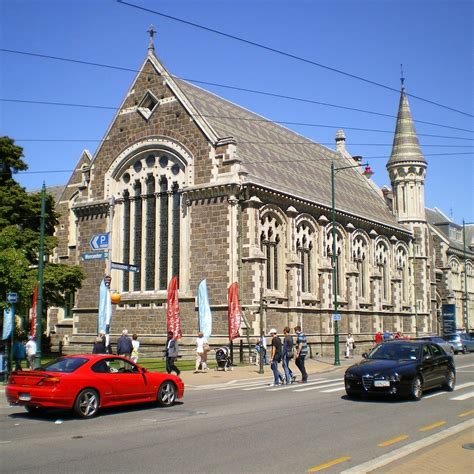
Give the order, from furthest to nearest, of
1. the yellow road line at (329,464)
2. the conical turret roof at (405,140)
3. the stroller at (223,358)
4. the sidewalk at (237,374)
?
the conical turret roof at (405,140) < the stroller at (223,358) < the sidewalk at (237,374) < the yellow road line at (329,464)

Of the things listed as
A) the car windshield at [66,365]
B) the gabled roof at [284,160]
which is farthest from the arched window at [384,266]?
the car windshield at [66,365]

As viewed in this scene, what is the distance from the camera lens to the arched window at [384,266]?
4656cm

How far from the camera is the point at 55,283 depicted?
1259 inches

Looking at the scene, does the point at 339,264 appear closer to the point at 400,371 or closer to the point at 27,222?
the point at 27,222

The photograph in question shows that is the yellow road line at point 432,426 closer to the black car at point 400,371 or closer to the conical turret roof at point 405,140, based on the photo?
the black car at point 400,371

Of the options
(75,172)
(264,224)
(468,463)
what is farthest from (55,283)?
(468,463)

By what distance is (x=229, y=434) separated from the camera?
11133mm

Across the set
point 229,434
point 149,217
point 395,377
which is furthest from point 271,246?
point 229,434

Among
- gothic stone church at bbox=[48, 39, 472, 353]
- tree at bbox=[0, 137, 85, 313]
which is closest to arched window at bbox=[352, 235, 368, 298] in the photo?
gothic stone church at bbox=[48, 39, 472, 353]

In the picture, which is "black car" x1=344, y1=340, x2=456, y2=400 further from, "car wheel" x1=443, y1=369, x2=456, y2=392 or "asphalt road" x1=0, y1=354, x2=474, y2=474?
"asphalt road" x1=0, y1=354, x2=474, y2=474

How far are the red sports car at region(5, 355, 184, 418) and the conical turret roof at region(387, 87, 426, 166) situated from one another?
42003mm

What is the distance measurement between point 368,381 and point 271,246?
19055 millimetres

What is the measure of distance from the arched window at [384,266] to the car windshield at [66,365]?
115 ft

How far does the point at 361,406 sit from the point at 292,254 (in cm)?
2023
